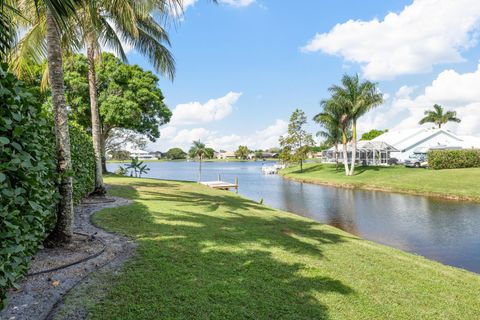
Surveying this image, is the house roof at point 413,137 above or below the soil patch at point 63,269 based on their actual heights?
above

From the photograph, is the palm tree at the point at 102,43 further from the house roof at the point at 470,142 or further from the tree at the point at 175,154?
the tree at the point at 175,154

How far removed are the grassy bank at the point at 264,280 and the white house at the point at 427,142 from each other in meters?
49.8

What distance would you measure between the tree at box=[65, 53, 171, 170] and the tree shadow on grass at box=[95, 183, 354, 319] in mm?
19665

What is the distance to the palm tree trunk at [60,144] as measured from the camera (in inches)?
287

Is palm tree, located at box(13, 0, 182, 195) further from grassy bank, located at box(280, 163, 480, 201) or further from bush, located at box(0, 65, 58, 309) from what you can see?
grassy bank, located at box(280, 163, 480, 201)

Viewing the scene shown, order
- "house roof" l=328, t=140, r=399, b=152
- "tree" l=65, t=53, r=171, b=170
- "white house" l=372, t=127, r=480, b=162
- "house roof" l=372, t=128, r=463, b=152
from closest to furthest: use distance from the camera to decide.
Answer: "tree" l=65, t=53, r=171, b=170 → "house roof" l=328, t=140, r=399, b=152 → "white house" l=372, t=127, r=480, b=162 → "house roof" l=372, t=128, r=463, b=152

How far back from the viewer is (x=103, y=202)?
13305 mm

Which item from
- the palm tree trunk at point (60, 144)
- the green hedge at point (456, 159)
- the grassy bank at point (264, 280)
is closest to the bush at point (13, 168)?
the grassy bank at point (264, 280)

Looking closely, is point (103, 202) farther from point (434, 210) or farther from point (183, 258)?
point (434, 210)

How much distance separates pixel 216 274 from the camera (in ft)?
20.2

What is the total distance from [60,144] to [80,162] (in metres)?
4.96

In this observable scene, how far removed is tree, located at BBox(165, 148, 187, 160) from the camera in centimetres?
18812

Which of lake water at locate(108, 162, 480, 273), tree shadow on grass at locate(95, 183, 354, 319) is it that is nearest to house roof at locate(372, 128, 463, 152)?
lake water at locate(108, 162, 480, 273)

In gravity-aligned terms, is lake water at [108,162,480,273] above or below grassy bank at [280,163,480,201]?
below
